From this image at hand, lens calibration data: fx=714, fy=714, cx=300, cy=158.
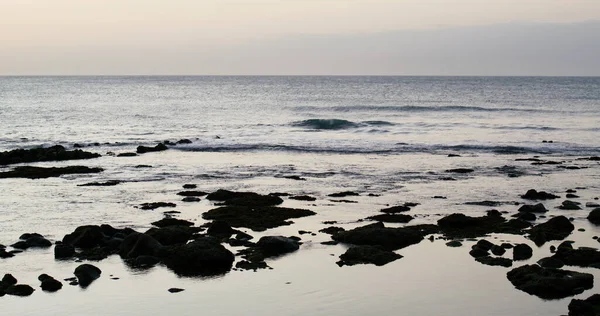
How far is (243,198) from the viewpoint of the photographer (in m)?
32.6

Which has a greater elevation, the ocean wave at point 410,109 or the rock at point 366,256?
the rock at point 366,256

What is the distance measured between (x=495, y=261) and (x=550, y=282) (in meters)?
2.97

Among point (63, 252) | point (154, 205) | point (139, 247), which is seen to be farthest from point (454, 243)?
point (154, 205)

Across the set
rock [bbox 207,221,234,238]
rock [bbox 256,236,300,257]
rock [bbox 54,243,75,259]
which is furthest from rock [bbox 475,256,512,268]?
rock [bbox 54,243,75,259]

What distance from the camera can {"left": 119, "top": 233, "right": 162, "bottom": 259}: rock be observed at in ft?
74.2

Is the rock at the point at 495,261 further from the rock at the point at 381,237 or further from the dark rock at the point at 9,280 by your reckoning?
the dark rock at the point at 9,280

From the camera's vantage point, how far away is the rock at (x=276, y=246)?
2317cm

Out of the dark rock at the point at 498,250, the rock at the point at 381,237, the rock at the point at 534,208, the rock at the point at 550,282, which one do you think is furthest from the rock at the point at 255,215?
the rock at the point at 550,282

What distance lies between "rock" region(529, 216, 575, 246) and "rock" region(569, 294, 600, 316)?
6909 mm

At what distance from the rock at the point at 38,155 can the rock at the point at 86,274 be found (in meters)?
29.5

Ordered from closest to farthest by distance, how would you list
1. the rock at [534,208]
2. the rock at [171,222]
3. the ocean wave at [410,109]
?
the rock at [171,222] < the rock at [534,208] < the ocean wave at [410,109]

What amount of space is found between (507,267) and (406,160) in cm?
2827

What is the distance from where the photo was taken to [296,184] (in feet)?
125

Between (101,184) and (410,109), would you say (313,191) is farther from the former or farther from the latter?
(410,109)
